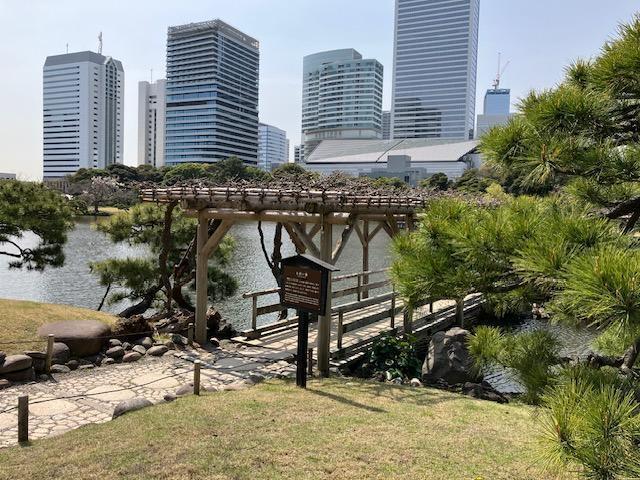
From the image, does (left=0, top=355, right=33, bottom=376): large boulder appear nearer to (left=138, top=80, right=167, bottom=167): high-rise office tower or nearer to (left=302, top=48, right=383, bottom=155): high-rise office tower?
(left=138, top=80, right=167, bottom=167): high-rise office tower

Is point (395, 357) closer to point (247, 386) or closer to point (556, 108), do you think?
point (247, 386)

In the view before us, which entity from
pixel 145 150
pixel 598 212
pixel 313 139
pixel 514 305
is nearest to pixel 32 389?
pixel 514 305

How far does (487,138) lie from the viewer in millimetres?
2873

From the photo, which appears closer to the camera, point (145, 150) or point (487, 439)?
point (487, 439)

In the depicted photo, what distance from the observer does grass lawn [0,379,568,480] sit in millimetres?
3881

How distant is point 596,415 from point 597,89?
5.68 ft

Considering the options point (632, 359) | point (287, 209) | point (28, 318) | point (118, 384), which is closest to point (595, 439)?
point (632, 359)

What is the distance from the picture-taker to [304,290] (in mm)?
6488

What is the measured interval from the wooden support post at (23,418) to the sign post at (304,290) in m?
3.03

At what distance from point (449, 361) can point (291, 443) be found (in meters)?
4.73

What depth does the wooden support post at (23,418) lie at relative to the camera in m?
4.61

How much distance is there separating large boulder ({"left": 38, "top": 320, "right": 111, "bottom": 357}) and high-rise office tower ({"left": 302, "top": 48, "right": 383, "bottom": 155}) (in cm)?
11508

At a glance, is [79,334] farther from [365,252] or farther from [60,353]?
[365,252]

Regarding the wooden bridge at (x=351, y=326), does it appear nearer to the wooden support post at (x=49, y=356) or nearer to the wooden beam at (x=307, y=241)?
the wooden beam at (x=307, y=241)
